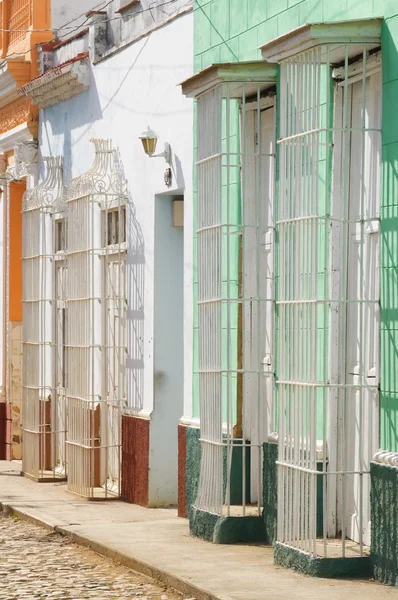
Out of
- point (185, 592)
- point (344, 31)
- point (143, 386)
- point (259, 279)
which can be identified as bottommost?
point (185, 592)

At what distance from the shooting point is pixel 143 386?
12008mm

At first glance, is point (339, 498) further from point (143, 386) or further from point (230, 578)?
point (143, 386)

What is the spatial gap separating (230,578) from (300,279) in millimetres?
1708

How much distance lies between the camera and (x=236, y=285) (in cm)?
998

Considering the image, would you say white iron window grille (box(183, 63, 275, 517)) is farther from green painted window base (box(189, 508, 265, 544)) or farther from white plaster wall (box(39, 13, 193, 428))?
white plaster wall (box(39, 13, 193, 428))

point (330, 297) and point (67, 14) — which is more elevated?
point (67, 14)

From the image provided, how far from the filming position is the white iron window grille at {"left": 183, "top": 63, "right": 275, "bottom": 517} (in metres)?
9.38

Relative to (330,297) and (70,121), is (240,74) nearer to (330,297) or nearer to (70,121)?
(330,297)

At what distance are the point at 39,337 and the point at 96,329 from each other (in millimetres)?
1358

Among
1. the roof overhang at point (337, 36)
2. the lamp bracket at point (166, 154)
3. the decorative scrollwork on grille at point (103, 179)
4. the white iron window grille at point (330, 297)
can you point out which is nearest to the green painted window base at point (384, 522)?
the white iron window grille at point (330, 297)

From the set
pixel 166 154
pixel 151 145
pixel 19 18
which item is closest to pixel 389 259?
pixel 166 154

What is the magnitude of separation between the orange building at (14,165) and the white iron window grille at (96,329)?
117 inches

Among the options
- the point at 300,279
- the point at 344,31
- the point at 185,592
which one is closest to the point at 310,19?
the point at 344,31

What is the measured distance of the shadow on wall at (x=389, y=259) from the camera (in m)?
7.64
